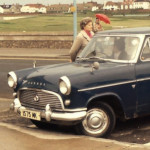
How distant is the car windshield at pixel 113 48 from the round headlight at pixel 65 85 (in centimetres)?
128

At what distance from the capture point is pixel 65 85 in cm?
652

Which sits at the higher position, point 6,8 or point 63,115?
point 63,115

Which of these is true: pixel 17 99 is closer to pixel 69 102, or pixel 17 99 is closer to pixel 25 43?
pixel 69 102

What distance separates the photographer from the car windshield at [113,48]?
7477 mm

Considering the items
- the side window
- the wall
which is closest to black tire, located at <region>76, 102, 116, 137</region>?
the side window

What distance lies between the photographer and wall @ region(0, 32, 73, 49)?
28458 millimetres

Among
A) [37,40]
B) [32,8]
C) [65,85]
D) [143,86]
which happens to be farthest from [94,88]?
[32,8]

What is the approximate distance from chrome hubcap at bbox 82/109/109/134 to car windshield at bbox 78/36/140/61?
1077 millimetres

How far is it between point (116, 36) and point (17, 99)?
1.96 m

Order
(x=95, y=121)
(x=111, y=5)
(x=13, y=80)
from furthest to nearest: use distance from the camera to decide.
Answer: (x=111, y=5)
(x=13, y=80)
(x=95, y=121)

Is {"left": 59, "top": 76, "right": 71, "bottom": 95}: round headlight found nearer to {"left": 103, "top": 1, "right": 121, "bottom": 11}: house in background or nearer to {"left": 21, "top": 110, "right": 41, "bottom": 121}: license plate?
{"left": 21, "top": 110, "right": 41, "bottom": 121}: license plate

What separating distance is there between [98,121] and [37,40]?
23694 mm

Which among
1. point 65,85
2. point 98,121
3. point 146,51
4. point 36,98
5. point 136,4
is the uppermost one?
point 146,51

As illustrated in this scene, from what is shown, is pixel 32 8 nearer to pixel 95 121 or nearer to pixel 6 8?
pixel 6 8
